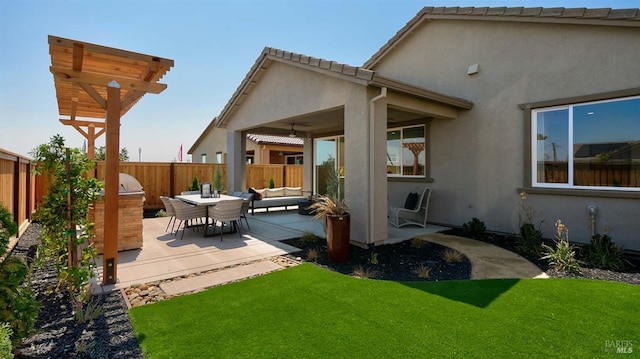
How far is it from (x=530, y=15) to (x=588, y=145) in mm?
3180

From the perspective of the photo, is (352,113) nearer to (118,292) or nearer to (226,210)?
(226,210)

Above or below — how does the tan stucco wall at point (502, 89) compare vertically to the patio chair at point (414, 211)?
above

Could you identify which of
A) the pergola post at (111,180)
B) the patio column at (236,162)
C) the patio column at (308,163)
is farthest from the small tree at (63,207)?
the patio column at (308,163)

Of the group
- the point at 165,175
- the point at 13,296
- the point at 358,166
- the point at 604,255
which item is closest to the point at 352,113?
the point at 358,166

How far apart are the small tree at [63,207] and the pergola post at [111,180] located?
275 mm

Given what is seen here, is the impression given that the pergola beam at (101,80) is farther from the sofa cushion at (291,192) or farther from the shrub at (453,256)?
the sofa cushion at (291,192)

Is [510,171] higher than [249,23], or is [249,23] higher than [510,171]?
[249,23]

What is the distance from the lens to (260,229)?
329 inches

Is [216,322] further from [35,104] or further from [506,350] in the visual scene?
[35,104]

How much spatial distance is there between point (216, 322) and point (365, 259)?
3.11 m

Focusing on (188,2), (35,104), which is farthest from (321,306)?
(35,104)

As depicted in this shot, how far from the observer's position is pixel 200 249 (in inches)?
247

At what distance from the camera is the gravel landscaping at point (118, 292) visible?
288cm

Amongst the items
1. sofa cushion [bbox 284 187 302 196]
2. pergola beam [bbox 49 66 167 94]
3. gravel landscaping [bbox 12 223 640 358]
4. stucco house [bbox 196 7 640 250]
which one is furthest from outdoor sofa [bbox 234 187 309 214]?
pergola beam [bbox 49 66 167 94]
